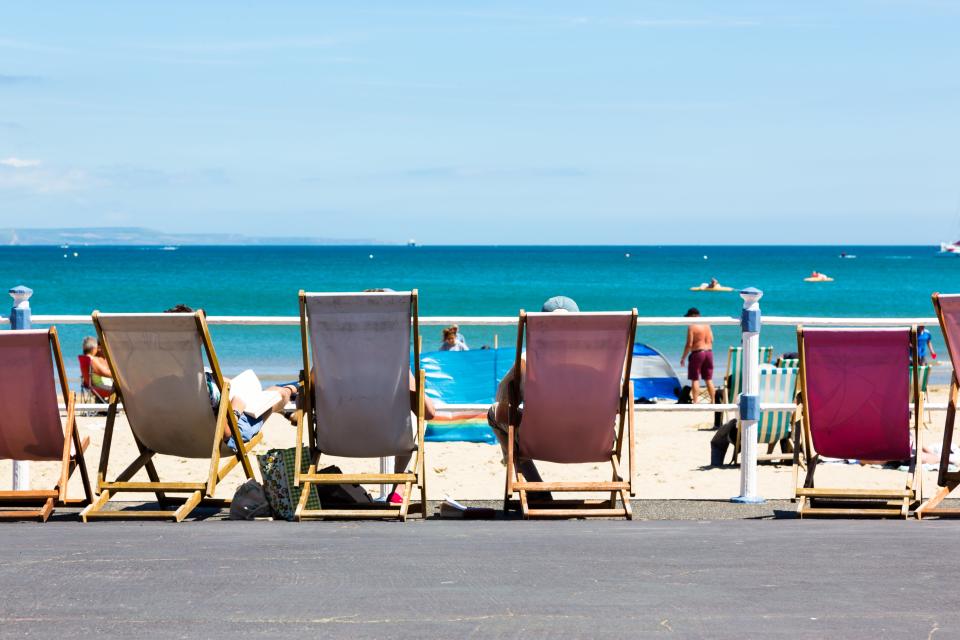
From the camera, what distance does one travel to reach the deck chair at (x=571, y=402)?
210 inches

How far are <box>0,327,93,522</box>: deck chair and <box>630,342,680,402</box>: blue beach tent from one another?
10281mm

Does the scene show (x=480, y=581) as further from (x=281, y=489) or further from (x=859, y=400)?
(x=859, y=400)

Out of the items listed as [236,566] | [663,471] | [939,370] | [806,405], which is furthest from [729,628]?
[939,370]

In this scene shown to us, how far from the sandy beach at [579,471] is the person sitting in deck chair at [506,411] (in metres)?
1.35

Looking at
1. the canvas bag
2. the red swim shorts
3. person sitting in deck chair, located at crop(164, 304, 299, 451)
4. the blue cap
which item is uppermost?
the blue cap

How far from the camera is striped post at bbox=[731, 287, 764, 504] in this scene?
19.7 ft

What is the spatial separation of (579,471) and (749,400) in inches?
121

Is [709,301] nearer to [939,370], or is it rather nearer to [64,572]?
[939,370]

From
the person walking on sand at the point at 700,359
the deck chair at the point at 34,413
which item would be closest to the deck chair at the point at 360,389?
the deck chair at the point at 34,413

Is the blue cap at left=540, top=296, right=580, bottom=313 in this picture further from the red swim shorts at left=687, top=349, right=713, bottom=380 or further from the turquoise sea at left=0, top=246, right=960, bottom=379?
the turquoise sea at left=0, top=246, right=960, bottom=379

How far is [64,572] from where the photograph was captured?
153 inches

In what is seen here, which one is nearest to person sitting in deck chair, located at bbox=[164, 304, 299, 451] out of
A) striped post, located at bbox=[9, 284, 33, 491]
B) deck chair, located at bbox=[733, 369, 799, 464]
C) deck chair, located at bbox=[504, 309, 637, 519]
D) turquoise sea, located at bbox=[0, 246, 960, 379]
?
striped post, located at bbox=[9, 284, 33, 491]

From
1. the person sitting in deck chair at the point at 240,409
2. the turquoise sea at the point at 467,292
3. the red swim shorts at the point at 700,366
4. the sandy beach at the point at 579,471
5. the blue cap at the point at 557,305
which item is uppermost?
the blue cap at the point at 557,305

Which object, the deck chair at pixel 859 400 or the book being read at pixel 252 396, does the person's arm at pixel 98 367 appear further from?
the deck chair at pixel 859 400
